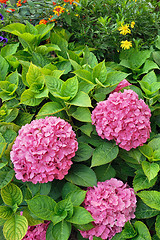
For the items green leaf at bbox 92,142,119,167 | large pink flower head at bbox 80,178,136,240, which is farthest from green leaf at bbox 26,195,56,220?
green leaf at bbox 92,142,119,167

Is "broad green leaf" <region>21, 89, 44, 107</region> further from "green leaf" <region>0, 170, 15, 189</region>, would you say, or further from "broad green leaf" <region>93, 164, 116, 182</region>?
"broad green leaf" <region>93, 164, 116, 182</region>

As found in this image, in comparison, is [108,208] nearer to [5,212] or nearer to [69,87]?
[5,212]

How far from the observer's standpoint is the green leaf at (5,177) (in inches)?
Result: 50.2

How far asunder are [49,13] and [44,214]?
6.04 ft

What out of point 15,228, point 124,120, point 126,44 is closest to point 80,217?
point 15,228

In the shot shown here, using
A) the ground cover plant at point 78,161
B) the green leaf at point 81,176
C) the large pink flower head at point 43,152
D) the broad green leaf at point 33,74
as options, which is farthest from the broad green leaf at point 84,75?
the green leaf at point 81,176

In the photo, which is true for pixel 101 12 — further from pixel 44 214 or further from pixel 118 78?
pixel 44 214

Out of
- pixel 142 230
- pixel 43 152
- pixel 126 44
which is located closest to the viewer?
pixel 43 152

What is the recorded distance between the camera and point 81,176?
1.34 m

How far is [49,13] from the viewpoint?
223 centimetres

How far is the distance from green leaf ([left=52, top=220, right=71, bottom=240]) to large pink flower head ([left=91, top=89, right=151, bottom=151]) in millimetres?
521

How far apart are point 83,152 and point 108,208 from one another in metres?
0.34

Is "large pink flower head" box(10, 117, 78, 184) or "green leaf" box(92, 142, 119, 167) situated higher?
"large pink flower head" box(10, 117, 78, 184)

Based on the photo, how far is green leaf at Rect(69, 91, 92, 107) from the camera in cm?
130
